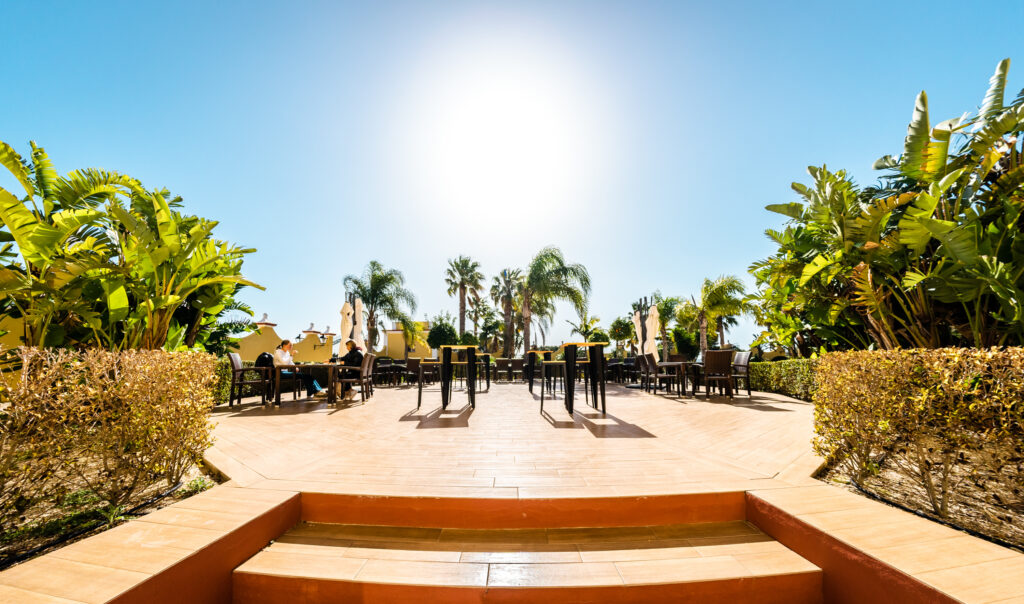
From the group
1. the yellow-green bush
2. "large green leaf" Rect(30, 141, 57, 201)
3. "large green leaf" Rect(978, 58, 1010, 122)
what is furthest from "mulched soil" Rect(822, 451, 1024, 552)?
"large green leaf" Rect(30, 141, 57, 201)

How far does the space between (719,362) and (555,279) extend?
9429 mm

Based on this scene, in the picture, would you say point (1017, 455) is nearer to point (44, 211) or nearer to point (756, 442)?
point (756, 442)

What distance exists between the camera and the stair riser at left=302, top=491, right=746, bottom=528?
7.09 ft

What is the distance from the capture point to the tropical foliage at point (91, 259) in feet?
10.3

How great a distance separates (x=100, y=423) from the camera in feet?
6.78

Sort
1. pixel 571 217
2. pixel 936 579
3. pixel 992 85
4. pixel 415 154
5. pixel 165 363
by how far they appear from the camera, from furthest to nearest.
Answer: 1. pixel 571 217
2. pixel 415 154
3. pixel 992 85
4. pixel 165 363
5. pixel 936 579

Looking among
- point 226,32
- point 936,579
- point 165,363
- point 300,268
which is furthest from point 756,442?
point 300,268

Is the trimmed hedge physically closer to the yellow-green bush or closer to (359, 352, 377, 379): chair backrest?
the yellow-green bush

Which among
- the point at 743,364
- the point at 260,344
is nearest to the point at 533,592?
the point at 743,364

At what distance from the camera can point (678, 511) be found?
7.22ft

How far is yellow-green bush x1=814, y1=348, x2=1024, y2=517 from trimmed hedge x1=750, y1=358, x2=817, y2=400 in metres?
5.66

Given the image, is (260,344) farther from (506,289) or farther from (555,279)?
(555,279)

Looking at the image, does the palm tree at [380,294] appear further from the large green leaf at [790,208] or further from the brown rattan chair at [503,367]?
the large green leaf at [790,208]

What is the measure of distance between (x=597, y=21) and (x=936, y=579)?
8.66 m
